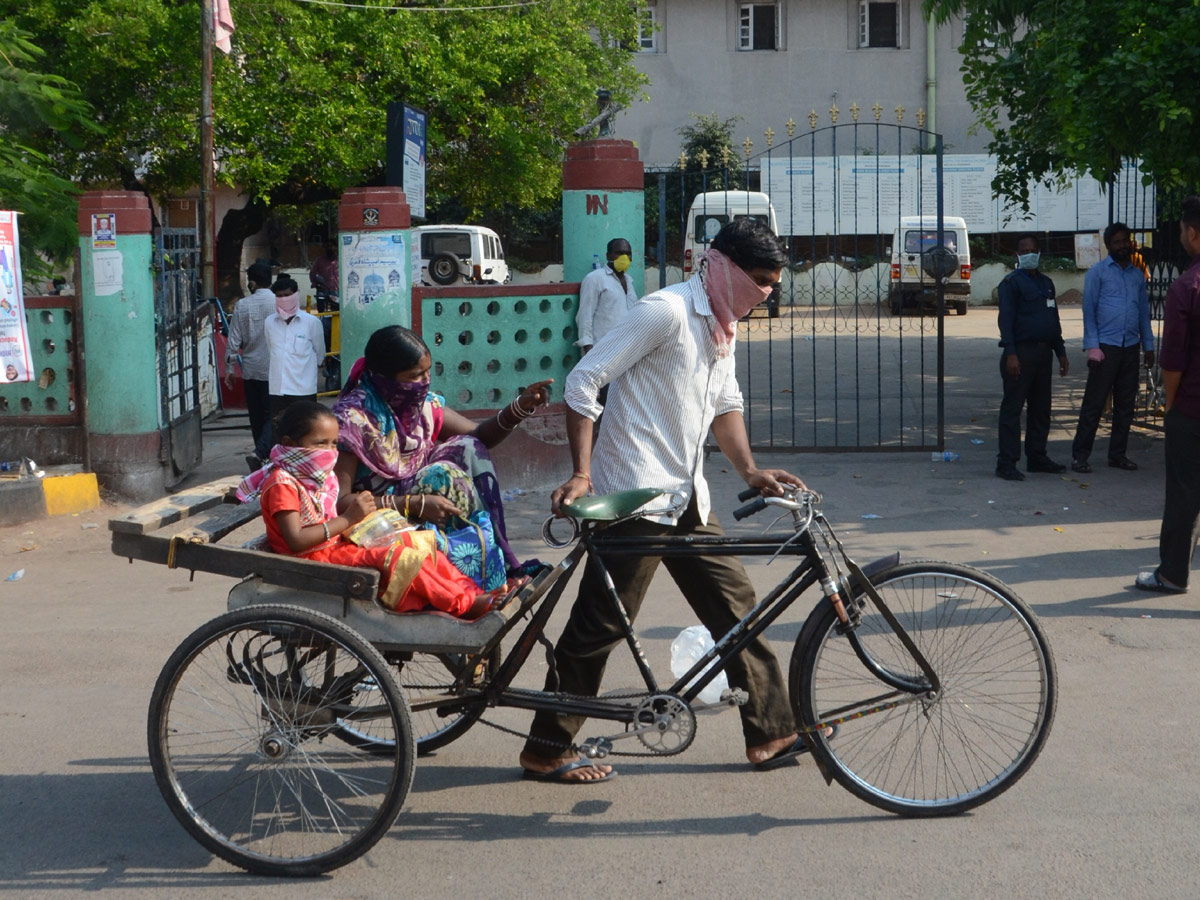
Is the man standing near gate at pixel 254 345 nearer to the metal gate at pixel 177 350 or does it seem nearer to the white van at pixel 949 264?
the metal gate at pixel 177 350

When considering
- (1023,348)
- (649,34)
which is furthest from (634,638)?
(649,34)

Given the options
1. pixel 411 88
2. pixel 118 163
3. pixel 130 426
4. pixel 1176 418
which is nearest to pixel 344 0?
pixel 411 88

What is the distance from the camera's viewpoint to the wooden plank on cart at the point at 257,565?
374 cm

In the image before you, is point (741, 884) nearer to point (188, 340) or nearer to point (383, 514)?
point (383, 514)

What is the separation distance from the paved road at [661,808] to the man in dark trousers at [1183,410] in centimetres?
30

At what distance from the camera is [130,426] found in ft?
31.0

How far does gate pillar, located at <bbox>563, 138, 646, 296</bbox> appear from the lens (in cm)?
974

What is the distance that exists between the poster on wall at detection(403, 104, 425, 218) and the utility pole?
726 cm

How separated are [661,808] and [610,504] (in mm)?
1008

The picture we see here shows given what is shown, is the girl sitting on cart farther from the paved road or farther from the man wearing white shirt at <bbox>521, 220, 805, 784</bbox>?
the paved road

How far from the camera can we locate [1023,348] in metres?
9.82

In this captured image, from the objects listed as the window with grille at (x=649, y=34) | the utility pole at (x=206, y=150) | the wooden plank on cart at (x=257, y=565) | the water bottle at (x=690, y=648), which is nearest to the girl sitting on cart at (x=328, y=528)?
the wooden plank on cart at (x=257, y=565)

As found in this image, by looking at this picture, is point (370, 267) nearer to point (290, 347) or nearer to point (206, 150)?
point (290, 347)

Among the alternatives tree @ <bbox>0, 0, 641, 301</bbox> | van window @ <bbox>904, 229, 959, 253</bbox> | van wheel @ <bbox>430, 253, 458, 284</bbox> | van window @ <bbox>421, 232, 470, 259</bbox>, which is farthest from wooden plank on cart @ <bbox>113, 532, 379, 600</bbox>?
van window @ <bbox>904, 229, 959, 253</bbox>
